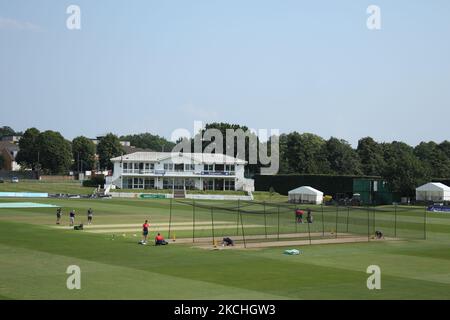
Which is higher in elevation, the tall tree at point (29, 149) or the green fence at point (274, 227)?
the tall tree at point (29, 149)

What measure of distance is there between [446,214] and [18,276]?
64.3 m

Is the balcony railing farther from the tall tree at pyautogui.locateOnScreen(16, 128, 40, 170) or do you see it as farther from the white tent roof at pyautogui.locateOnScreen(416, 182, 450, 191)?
the tall tree at pyautogui.locateOnScreen(16, 128, 40, 170)

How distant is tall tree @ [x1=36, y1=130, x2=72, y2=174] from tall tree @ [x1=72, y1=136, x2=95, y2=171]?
1044cm

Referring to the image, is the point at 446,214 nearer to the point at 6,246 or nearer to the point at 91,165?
the point at 6,246

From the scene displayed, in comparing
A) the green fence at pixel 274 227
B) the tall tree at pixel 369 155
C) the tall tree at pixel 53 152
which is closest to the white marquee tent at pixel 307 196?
the green fence at pixel 274 227

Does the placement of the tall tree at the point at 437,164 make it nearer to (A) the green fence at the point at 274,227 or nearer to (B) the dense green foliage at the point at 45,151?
(A) the green fence at the point at 274,227

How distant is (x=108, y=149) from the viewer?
169 metres

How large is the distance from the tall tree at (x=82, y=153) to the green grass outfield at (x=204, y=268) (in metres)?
123

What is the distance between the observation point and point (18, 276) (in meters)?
27.7

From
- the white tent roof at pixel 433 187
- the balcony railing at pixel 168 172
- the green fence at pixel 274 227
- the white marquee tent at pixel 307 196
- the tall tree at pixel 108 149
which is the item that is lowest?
the green fence at pixel 274 227

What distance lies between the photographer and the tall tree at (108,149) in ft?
556

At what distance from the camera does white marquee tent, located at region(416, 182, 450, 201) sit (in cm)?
9562
